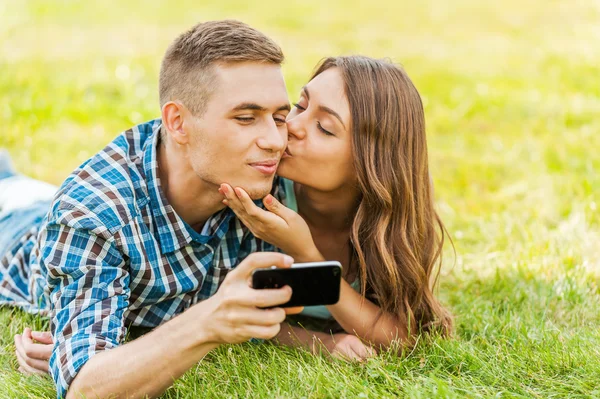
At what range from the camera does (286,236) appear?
3570 millimetres

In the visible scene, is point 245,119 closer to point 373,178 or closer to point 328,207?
point 373,178

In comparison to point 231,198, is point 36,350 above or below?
below

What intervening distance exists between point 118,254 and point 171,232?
344 millimetres

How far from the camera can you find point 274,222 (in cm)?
349

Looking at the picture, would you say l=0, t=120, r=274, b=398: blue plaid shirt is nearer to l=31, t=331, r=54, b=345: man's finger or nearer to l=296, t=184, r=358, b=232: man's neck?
l=31, t=331, r=54, b=345: man's finger

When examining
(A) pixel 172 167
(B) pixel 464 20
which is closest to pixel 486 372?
(A) pixel 172 167

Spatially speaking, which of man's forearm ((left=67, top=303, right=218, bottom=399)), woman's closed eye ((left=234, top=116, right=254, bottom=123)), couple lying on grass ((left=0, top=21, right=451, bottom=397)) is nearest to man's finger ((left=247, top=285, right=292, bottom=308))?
man's forearm ((left=67, top=303, right=218, bottom=399))

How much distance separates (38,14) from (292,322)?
9.70m

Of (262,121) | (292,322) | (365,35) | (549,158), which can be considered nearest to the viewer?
Answer: (262,121)

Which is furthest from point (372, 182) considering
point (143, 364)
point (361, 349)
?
point (143, 364)

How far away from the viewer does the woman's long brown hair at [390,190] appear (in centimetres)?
375

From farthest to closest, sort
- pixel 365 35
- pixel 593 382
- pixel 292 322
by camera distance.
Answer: pixel 365 35
pixel 292 322
pixel 593 382

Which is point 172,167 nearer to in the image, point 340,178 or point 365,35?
point 340,178

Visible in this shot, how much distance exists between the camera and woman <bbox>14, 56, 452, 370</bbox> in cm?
374
